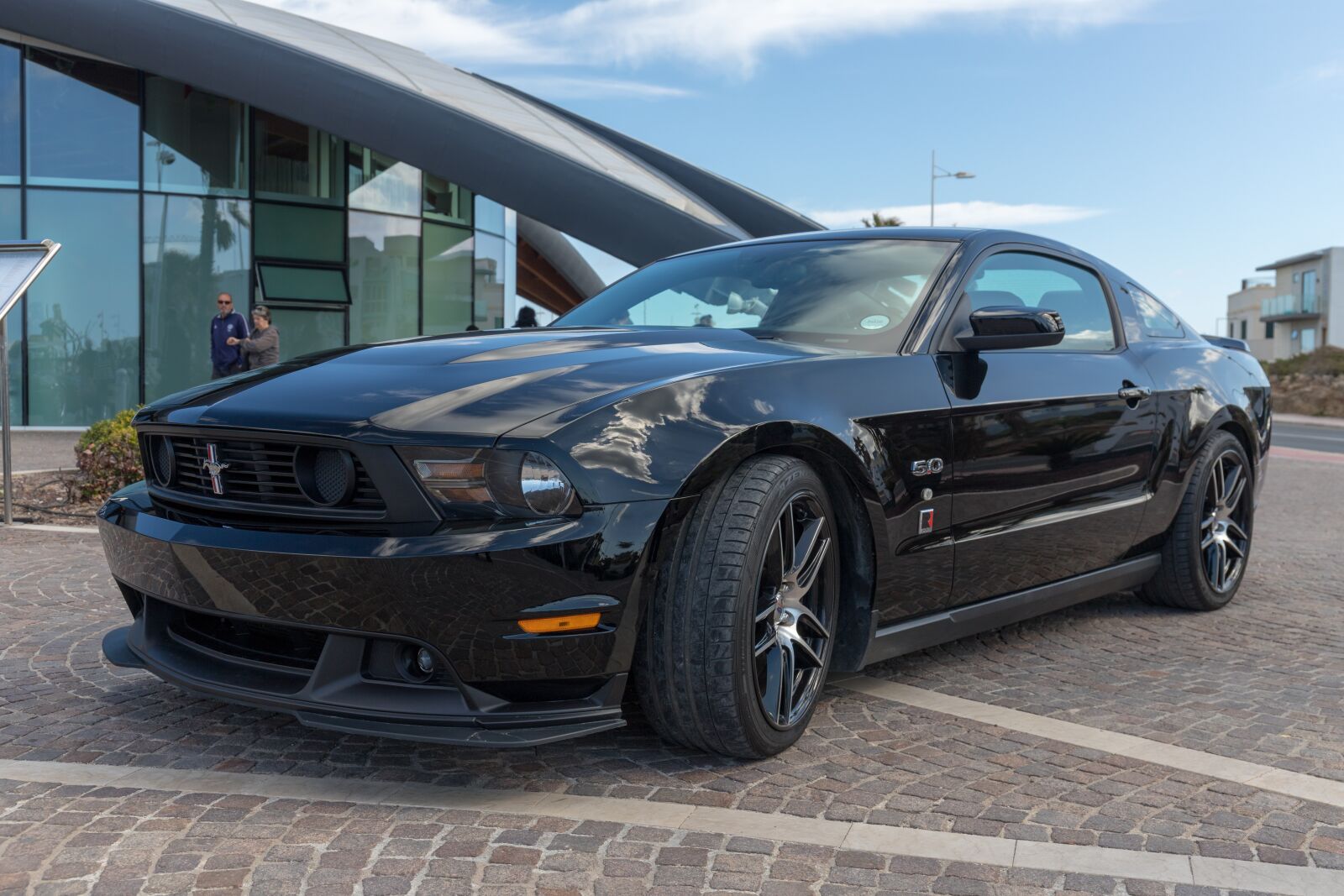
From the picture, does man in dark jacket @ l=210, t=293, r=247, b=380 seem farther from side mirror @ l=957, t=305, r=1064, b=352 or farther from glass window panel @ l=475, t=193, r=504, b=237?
side mirror @ l=957, t=305, r=1064, b=352

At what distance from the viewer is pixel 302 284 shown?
19.7m

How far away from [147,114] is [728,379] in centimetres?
1810

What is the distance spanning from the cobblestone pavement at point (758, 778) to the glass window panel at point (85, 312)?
14920 millimetres

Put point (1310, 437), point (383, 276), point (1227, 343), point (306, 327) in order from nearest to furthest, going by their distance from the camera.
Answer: point (1227, 343) → point (306, 327) → point (383, 276) → point (1310, 437)

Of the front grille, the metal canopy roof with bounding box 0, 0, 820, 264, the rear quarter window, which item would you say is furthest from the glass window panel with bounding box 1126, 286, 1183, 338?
the metal canopy roof with bounding box 0, 0, 820, 264

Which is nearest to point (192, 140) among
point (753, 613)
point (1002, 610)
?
point (1002, 610)

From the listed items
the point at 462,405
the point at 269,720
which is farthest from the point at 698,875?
the point at 269,720

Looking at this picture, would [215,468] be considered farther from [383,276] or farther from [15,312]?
[383,276]

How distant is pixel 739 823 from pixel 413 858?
693 mm

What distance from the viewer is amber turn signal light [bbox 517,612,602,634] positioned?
2662 millimetres

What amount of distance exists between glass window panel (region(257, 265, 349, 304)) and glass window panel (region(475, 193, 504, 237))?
3.02 metres

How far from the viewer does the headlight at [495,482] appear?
2.66 meters

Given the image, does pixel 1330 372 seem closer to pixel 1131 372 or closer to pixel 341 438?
pixel 1131 372

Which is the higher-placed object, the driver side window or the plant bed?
the driver side window
